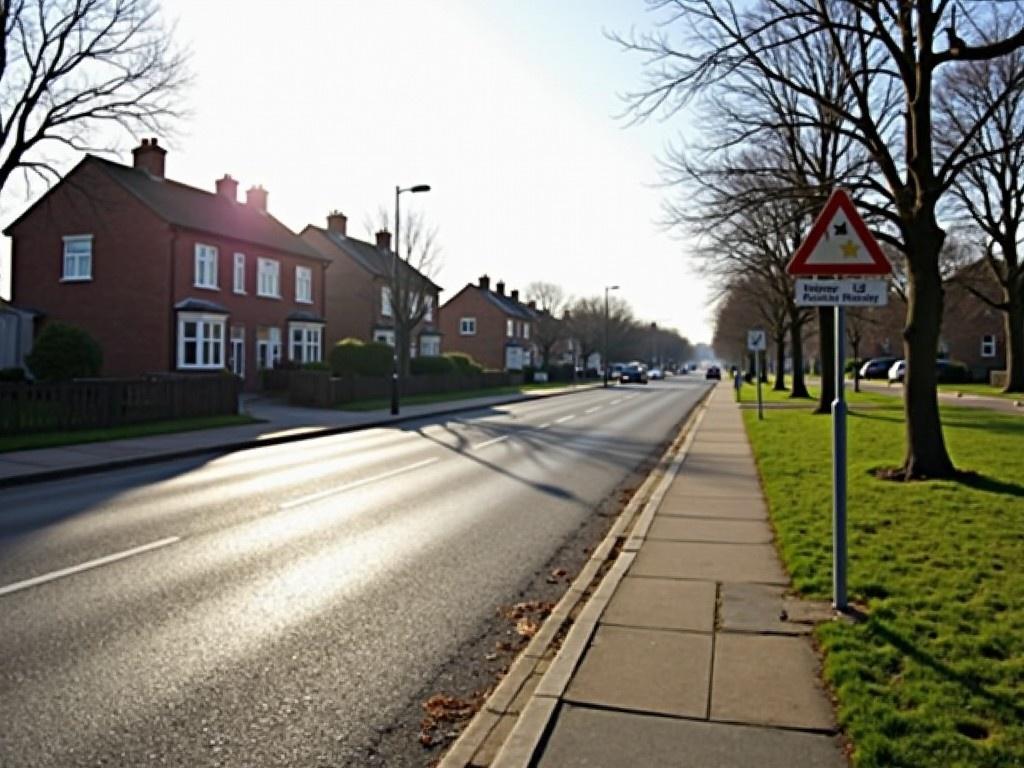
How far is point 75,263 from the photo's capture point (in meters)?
36.1

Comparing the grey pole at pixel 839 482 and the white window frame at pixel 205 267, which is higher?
the white window frame at pixel 205 267

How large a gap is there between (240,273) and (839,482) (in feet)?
120

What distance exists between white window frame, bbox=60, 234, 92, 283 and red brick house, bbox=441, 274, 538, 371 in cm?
4800

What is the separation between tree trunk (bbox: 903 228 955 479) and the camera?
39.2ft

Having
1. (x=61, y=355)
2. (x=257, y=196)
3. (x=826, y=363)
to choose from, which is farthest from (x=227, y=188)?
Answer: (x=826, y=363)

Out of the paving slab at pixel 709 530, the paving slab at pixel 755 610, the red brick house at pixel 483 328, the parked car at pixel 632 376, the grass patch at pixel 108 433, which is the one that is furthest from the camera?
the red brick house at pixel 483 328

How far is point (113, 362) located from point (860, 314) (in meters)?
38.6

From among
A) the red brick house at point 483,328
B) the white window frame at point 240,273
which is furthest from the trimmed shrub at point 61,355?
the red brick house at point 483,328

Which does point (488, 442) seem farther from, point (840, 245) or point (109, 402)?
point (840, 245)

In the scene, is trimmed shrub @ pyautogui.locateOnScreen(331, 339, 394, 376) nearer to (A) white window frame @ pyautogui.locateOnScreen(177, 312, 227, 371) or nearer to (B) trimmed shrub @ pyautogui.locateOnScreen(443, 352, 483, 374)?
(A) white window frame @ pyautogui.locateOnScreen(177, 312, 227, 371)

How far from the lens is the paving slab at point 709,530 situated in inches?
339

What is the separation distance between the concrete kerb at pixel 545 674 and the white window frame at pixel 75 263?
1334 inches

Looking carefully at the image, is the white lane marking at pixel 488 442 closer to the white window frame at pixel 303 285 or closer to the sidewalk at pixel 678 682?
the sidewalk at pixel 678 682

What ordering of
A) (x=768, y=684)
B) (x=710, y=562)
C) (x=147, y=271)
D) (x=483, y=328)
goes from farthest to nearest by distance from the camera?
1. (x=483, y=328)
2. (x=147, y=271)
3. (x=710, y=562)
4. (x=768, y=684)
